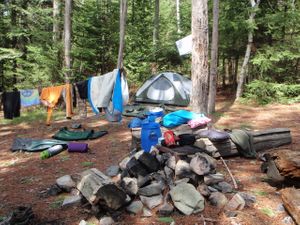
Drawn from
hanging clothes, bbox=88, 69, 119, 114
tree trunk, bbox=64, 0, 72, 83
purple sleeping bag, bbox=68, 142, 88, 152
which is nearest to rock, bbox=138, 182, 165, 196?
purple sleeping bag, bbox=68, 142, 88, 152

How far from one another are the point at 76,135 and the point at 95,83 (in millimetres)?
1518

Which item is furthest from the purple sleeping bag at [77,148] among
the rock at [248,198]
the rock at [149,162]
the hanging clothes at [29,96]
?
the rock at [248,198]

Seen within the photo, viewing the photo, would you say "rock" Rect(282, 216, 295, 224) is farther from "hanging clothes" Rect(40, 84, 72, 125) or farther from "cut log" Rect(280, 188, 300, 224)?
"hanging clothes" Rect(40, 84, 72, 125)

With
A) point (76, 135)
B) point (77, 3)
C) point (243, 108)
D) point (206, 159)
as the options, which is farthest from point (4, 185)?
point (77, 3)

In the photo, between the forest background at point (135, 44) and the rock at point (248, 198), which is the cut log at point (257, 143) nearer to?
the rock at point (248, 198)

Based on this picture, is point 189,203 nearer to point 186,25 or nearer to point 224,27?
point 224,27

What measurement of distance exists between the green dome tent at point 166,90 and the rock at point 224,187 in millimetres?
7753

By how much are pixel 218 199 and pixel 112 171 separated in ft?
6.53

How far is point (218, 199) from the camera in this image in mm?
4227

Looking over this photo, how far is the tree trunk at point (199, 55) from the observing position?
717 cm

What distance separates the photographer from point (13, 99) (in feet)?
28.7

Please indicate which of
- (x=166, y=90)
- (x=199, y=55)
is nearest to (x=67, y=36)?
(x=166, y=90)

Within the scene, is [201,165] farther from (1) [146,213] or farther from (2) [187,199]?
(1) [146,213]

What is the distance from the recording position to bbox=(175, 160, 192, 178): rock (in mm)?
4645
